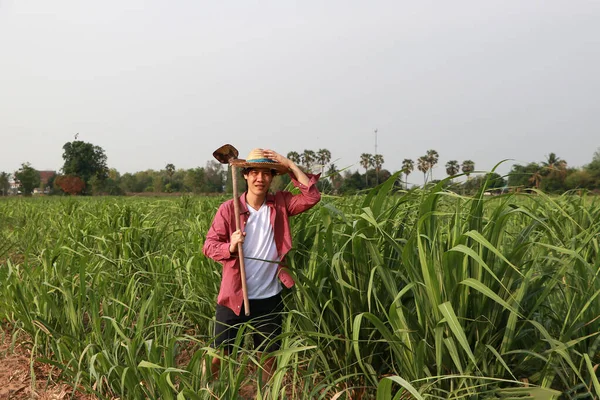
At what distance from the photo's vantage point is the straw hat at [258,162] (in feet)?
7.50

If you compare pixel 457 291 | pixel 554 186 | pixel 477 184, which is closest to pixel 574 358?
pixel 457 291

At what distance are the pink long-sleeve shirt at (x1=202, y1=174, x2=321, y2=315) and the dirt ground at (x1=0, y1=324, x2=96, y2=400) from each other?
90 cm

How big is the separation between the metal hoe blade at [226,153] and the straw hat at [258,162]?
0.05 metres

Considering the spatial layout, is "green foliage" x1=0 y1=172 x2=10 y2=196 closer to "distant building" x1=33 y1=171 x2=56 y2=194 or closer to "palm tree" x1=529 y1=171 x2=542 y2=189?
"distant building" x1=33 y1=171 x2=56 y2=194

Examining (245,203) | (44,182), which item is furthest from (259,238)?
Answer: (44,182)

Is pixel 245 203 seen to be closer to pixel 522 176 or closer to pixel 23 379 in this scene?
pixel 522 176

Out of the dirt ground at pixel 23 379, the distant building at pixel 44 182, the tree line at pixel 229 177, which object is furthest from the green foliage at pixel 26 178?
the dirt ground at pixel 23 379

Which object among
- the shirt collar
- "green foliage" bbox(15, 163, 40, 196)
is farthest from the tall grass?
"green foliage" bbox(15, 163, 40, 196)

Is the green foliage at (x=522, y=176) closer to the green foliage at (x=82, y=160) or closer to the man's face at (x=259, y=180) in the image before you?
the man's face at (x=259, y=180)

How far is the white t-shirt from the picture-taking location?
238cm

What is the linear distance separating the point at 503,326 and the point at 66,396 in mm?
2217

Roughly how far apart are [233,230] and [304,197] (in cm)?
43

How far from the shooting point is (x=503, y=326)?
1.72m

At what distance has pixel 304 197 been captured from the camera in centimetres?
238
